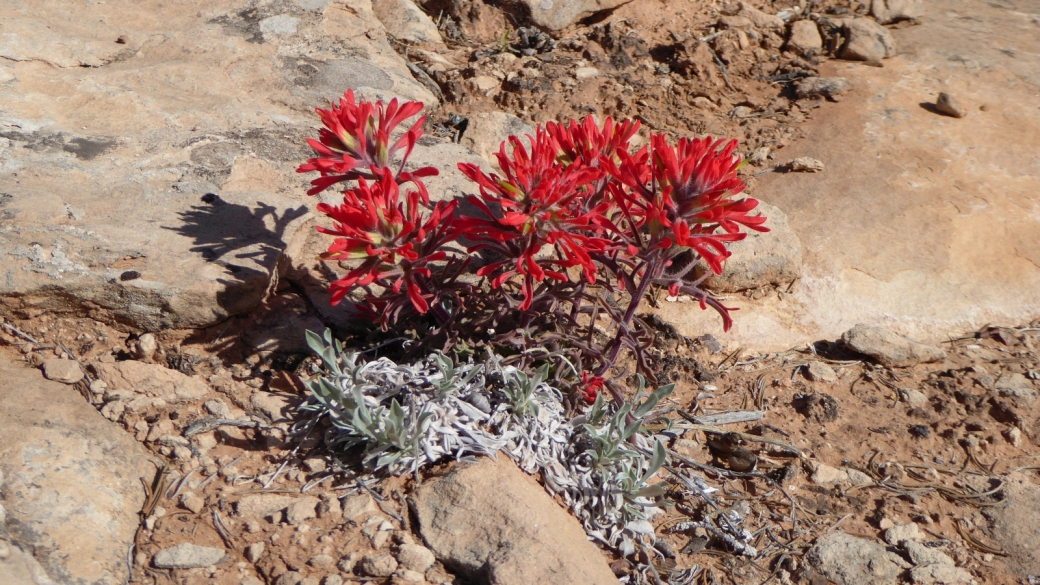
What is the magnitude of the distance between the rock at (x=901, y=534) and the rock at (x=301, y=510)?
6.41 ft

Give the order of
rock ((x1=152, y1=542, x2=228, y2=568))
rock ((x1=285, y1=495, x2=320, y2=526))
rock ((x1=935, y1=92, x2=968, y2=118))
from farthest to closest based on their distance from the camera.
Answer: rock ((x1=935, y1=92, x2=968, y2=118)), rock ((x1=285, y1=495, x2=320, y2=526)), rock ((x1=152, y1=542, x2=228, y2=568))

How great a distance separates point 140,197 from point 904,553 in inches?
126

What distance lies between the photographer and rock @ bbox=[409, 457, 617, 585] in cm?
232

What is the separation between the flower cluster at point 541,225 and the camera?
236cm

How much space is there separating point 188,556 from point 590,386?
54.9 inches

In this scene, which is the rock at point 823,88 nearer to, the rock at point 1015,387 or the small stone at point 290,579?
the rock at point 1015,387

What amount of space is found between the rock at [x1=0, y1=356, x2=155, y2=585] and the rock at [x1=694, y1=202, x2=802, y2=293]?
251cm

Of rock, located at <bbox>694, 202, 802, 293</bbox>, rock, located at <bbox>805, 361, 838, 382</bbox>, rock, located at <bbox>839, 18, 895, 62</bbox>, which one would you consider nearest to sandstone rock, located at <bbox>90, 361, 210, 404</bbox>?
rock, located at <bbox>694, 202, 802, 293</bbox>

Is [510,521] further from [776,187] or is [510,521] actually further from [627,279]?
[776,187]

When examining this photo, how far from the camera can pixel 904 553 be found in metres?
2.72

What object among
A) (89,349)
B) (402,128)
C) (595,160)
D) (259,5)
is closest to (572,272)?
(595,160)

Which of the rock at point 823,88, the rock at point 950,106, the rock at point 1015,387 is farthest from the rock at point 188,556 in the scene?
the rock at point 950,106

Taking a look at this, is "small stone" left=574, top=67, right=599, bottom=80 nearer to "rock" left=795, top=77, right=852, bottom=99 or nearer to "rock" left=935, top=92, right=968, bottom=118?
"rock" left=795, top=77, right=852, bottom=99

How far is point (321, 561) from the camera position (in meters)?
2.35
